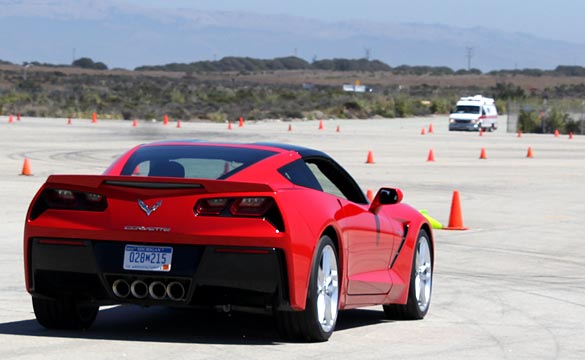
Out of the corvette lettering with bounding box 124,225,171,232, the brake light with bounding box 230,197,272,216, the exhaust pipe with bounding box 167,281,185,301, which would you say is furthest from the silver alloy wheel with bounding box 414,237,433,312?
the corvette lettering with bounding box 124,225,171,232

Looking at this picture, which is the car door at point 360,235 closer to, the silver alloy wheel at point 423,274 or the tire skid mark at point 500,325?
the silver alloy wheel at point 423,274

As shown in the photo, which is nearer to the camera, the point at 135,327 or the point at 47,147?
the point at 135,327

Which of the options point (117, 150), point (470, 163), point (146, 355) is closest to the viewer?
point (146, 355)

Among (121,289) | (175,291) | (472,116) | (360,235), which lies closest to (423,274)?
(360,235)

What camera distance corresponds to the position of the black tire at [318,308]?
27.7 feet

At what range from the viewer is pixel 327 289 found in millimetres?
8805

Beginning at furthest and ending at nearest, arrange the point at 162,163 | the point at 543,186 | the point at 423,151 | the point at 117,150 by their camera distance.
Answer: the point at 423,151, the point at 117,150, the point at 543,186, the point at 162,163

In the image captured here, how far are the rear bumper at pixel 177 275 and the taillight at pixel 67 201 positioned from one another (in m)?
0.22

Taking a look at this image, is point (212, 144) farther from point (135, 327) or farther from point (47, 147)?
point (47, 147)

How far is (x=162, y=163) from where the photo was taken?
907 centimetres

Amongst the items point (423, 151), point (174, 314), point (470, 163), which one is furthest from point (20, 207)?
point (423, 151)

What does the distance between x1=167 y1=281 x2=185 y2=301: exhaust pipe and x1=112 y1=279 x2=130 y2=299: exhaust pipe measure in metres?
0.28

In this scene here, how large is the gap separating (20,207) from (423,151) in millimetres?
25243

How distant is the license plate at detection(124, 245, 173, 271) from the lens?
8188 mm
